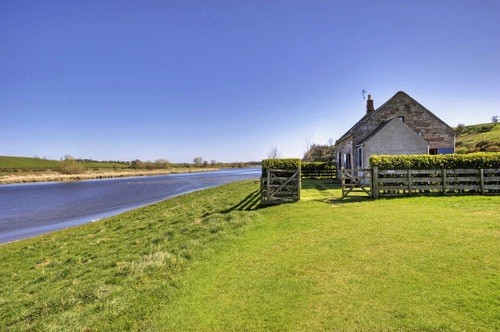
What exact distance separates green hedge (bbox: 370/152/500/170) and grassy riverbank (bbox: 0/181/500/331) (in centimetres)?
417

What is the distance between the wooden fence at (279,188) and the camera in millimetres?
14875

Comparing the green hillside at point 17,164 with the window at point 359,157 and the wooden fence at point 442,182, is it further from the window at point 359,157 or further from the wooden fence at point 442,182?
the wooden fence at point 442,182

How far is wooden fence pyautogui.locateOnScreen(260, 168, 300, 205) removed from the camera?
14.9 m

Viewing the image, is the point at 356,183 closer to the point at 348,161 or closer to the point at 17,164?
the point at 348,161

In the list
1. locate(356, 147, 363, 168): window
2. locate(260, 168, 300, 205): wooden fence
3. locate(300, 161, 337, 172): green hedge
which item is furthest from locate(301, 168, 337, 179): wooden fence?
locate(260, 168, 300, 205): wooden fence

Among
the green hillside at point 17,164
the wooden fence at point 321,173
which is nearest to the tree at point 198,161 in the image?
the green hillside at point 17,164

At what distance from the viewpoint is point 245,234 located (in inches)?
382

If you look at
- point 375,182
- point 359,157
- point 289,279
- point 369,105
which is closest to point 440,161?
point 375,182

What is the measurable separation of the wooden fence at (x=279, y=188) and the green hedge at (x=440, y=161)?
4434 mm

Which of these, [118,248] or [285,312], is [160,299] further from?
[118,248]

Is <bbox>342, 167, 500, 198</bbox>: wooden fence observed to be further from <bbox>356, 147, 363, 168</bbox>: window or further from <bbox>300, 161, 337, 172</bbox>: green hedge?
<bbox>300, 161, 337, 172</bbox>: green hedge

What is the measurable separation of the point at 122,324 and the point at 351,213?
9.35 metres

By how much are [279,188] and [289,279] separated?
912cm

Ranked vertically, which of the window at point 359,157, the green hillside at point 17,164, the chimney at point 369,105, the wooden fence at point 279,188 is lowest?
the wooden fence at point 279,188
